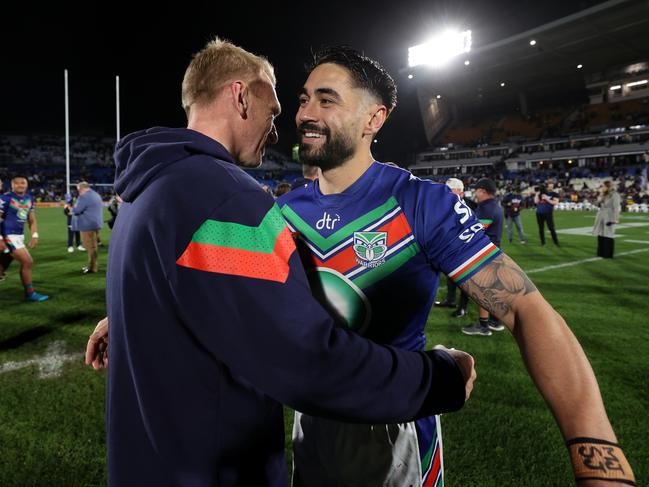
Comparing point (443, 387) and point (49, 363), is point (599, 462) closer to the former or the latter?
point (443, 387)

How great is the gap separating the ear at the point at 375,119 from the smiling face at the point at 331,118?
7 cm

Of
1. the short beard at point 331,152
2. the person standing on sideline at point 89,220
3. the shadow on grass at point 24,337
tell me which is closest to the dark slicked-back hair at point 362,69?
the short beard at point 331,152

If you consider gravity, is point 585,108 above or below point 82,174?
above

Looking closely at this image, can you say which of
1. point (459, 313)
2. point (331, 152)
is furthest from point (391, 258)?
point (459, 313)

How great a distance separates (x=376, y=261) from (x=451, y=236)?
31cm

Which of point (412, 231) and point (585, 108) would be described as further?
point (585, 108)

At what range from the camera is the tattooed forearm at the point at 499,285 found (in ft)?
4.28

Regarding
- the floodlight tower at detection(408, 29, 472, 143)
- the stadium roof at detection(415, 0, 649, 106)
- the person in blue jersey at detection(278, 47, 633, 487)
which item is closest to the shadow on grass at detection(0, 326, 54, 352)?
the person in blue jersey at detection(278, 47, 633, 487)

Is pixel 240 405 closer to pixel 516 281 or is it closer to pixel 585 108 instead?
pixel 516 281

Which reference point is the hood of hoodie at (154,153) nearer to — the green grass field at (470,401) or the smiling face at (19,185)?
the green grass field at (470,401)

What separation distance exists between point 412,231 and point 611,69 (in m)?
54.4

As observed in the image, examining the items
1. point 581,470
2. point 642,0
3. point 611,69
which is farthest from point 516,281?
point 611,69

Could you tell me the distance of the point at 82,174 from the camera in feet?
176

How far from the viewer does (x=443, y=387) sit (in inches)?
39.1
